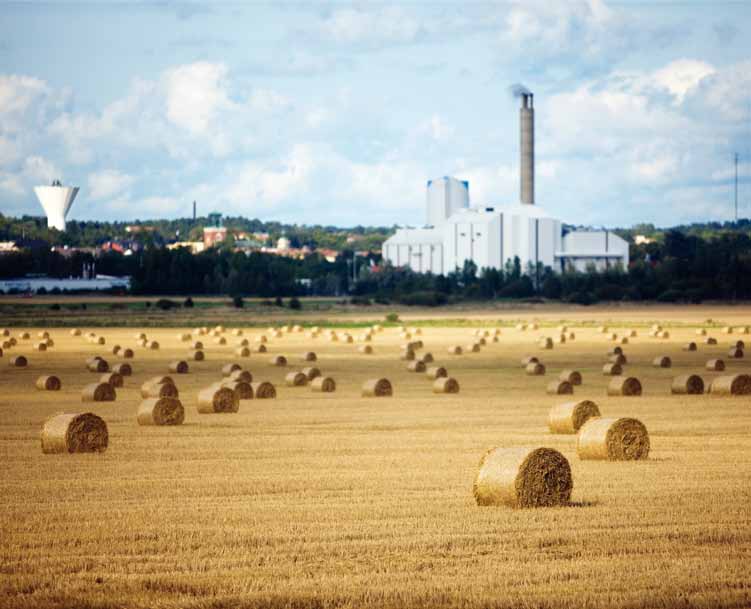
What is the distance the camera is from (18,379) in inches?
1805

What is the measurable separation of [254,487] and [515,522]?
5053 mm

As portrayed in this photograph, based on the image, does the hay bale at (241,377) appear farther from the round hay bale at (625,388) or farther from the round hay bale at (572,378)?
the round hay bale at (625,388)

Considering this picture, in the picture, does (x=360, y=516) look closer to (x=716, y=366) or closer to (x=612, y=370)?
(x=612, y=370)

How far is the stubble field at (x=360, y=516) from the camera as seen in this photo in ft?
43.1

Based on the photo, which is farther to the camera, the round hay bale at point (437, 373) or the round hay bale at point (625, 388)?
the round hay bale at point (437, 373)

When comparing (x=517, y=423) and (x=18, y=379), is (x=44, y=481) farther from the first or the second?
(x=18, y=379)

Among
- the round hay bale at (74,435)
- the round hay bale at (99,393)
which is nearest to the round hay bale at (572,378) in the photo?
the round hay bale at (99,393)

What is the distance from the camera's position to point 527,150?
177625 millimetres

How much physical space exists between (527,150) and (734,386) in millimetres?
142278

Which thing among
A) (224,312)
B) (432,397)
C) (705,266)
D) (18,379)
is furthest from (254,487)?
(705,266)

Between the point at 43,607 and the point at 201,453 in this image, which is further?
the point at 201,453

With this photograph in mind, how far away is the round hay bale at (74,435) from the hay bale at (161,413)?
17.2 feet

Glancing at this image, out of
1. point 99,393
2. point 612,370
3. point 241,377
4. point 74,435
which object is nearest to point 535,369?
point 612,370

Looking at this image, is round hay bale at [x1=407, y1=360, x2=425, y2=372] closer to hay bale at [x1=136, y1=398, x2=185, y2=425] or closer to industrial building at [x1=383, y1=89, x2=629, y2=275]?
hay bale at [x1=136, y1=398, x2=185, y2=425]
